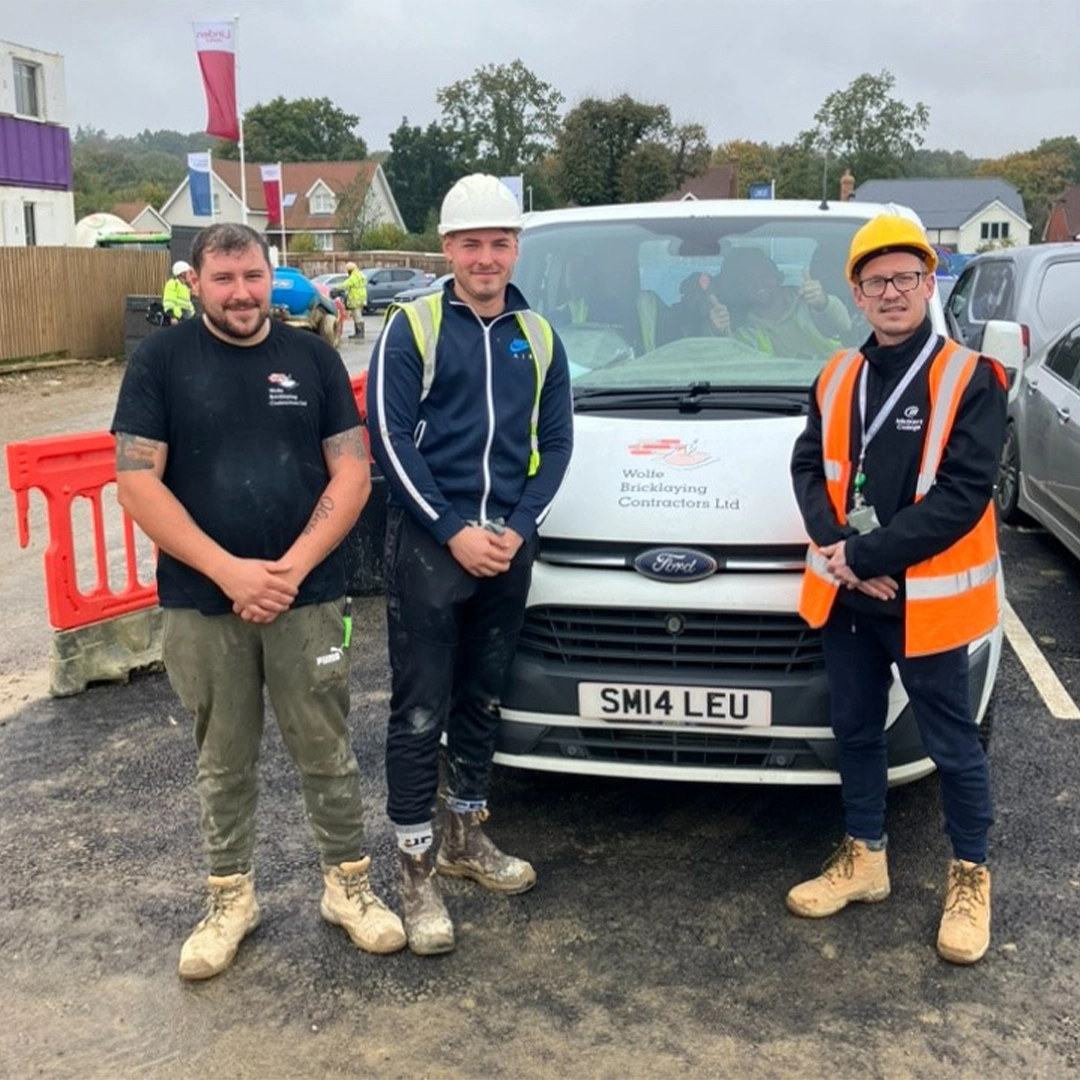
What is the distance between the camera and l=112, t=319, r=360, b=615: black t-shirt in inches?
121

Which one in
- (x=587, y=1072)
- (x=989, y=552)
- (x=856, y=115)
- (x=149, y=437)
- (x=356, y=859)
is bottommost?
(x=587, y=1072)

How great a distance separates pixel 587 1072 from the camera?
2.85 metres

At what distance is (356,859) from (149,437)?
1318mm

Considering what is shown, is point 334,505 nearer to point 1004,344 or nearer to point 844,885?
point 844,885

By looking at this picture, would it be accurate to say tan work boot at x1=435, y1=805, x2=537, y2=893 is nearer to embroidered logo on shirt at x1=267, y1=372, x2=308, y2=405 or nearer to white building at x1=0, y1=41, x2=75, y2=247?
embroidered logo on shirt at x1=267, y1=372, x2=308, y2=405

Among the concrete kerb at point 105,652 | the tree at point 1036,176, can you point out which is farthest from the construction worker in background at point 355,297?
the tree at point 1036,176

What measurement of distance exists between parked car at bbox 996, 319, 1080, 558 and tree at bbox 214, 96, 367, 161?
93.0 meters

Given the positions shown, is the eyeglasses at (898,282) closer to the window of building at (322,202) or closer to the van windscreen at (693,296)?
the van windscreen at (693,296)

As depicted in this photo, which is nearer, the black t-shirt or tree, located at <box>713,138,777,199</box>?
the black t-shirt

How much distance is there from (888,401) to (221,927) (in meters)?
2.30

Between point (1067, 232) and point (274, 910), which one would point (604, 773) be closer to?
point (274, 910)

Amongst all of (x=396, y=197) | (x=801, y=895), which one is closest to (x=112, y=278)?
(x=801, y=895)

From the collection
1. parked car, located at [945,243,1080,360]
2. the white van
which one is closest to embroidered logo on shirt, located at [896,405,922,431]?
the white van

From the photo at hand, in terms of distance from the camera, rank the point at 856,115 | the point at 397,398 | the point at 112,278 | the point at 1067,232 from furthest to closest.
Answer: the point at 856,115 → the point at 1067,232 → the point at 112,278 → the point at 397,398
